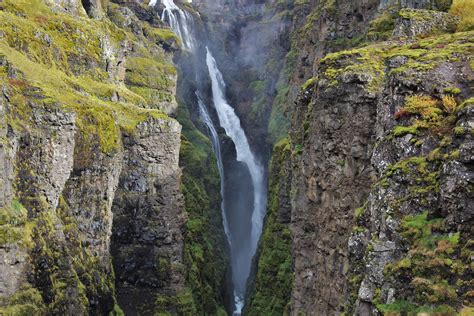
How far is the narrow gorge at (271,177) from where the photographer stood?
41.6 ft

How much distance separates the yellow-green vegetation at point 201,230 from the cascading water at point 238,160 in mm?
7602

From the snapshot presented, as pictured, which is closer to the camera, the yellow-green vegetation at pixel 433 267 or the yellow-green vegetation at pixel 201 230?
the yellow-green vegetation at pixel 433 267

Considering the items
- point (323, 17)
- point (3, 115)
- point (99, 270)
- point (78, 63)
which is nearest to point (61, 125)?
point (3, 115)

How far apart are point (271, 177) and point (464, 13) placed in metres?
38.9

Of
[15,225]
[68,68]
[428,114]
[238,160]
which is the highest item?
[68,68]

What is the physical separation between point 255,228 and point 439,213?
65.6 metres

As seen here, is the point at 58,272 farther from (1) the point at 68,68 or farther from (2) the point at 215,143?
(2) the point at 215,143

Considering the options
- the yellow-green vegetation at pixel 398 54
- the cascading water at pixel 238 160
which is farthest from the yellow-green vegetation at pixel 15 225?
the cascading water at pixel 238 160

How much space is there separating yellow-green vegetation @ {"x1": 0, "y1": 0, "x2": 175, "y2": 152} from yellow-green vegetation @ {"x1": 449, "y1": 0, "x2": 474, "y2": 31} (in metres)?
24.2

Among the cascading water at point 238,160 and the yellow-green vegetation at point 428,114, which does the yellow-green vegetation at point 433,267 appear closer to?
the yellow-green vegetation at point 428,114

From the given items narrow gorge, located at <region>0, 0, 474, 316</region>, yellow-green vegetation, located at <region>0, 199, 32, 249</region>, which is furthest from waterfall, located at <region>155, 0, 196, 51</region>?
yellow-green vegetation, located at <region>0, 199, 32, 249</region>

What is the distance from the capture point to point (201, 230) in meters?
57.3

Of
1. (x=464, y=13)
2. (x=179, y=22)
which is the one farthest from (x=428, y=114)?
(x=179, y=22)

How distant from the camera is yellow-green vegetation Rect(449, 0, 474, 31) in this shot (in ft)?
68.9
